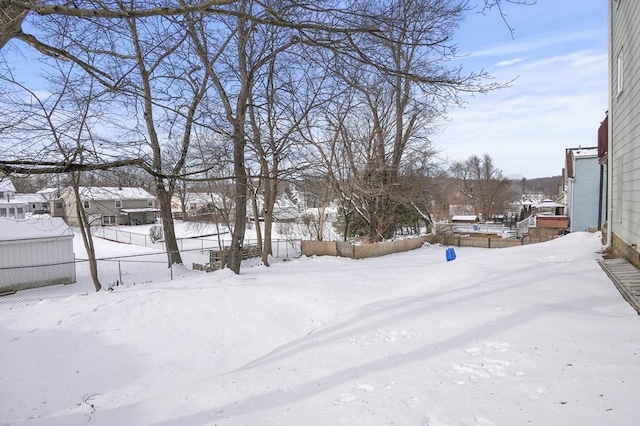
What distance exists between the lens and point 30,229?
1592 centimetres

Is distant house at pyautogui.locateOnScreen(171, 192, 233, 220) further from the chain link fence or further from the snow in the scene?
the snow

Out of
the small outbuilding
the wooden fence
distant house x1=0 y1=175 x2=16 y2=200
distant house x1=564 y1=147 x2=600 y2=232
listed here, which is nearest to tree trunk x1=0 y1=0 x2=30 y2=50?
distant house x1=0 y1=175 x2=16 y2=200

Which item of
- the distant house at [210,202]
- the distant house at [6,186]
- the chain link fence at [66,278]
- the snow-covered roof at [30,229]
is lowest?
the chain link fence at [66,278]

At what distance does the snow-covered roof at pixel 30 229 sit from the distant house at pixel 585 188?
23.7 meters

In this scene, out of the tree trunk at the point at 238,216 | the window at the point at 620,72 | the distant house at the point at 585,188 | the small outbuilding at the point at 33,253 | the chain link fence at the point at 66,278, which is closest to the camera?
the window at the point at 620,72

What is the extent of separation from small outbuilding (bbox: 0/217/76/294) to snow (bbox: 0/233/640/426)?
27.4 feet

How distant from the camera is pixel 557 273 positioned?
722cm

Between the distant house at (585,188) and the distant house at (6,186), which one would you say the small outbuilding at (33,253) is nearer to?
the distant house at (6,186)

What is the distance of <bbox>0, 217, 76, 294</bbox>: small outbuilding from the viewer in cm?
1511

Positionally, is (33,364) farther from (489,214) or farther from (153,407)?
(489,214)

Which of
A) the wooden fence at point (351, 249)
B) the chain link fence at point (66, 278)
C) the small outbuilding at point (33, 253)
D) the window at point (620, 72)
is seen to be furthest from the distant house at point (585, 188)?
the small outbuilding at point (33, 253)

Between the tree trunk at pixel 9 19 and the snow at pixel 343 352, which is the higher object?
the tree trunk at pixel 9 19

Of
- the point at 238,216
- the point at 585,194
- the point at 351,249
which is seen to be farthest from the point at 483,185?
Result: the point at 238,216

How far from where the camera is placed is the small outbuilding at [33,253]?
15.1 meters
